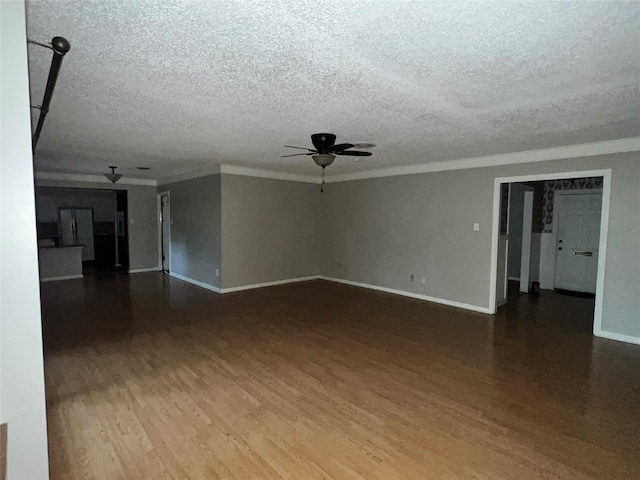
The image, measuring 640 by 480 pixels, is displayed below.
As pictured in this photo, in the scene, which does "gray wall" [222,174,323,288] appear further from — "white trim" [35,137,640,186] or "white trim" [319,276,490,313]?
"white trim" [319,276,490,313]

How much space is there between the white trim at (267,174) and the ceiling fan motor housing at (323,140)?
3.10 m

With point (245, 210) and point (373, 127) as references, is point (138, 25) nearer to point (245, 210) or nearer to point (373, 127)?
point (373, 127)

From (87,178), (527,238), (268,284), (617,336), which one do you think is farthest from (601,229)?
(87,178)

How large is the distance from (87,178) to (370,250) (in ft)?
22.0

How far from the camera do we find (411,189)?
6.17 metres

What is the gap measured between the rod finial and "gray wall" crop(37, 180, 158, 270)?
7.45m

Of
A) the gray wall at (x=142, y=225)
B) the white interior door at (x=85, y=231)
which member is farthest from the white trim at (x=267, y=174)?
the white interior door at (x=85, y=231)

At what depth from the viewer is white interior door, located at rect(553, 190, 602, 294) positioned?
21.1 ft

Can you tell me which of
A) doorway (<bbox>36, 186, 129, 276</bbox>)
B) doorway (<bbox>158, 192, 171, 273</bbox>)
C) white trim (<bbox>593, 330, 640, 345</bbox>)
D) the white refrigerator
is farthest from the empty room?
the white refrigerator

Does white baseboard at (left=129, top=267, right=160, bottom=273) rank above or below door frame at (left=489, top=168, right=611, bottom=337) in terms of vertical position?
below

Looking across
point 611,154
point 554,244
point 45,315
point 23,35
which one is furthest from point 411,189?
point 45,315

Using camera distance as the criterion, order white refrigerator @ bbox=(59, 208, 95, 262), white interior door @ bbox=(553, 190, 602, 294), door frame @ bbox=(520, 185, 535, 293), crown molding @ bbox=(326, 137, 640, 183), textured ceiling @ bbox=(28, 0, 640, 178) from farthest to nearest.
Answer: white refrigerator @ bbox=(59, 208, 95, 262)
door frame @ bbox=(520, 185, 535, 293)
white interior door @ bbox=(553, 190, 602, 294)
crown molding @ bbox=(326, 137, 640, 183)
textured ceiling @ bbox=(28, 0, 640, 178)

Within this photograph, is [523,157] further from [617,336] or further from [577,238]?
[577,238]

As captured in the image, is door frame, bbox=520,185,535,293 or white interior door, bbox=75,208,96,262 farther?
white interior door, bbox=75,208,96,262
